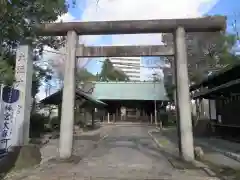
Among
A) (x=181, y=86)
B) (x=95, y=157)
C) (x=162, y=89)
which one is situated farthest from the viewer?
(x=162, y=89)

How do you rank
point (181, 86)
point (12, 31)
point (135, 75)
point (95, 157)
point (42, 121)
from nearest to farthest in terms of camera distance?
point (12, 31) → point (181, 86) → point (95, 157) → point (42, 121) → point (135, 75)

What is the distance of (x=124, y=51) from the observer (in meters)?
12.3

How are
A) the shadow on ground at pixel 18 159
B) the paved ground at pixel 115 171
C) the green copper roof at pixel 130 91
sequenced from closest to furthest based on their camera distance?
the paved ground at pixel 115 171 → the shadow on ground at pixel 18 159 → the green copper roof at pixel 130 91

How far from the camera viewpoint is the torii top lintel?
39.2 ft

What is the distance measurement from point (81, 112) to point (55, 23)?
2515 cm

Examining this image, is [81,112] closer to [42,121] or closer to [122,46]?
[42,121]

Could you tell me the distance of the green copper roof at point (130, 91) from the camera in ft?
142

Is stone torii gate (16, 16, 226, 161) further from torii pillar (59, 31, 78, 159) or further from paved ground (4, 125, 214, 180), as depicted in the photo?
paved ground (4, 125, 214, 180)

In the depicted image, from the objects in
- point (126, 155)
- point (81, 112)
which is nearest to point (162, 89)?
point (81, 112)

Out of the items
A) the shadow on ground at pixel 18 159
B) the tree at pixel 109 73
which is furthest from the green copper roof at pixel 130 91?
the shadow on ground at pixel 18 159

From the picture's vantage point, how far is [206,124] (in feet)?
76.4

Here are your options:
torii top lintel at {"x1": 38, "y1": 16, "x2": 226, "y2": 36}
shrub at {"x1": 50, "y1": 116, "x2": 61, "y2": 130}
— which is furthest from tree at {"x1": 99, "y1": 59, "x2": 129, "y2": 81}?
torii top lintel at {"x1": 38, "y1": 16, "x2": 226, "y2": 36}

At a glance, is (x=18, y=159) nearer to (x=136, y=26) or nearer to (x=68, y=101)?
(x=68, y=101)

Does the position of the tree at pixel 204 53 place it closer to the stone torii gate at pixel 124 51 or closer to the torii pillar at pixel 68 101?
the stone torii gate at pixel 124 51
